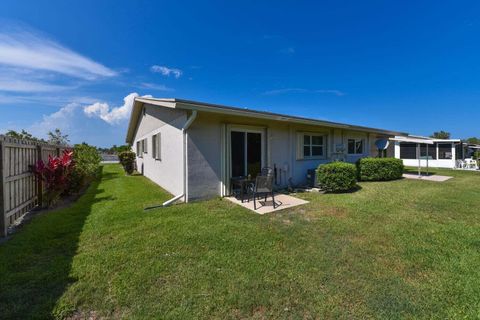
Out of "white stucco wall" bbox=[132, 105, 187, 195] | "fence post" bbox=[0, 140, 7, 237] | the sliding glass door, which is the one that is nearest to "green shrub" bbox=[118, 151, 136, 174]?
"white stucco wall" bbox=[132, 105, 187, 195]

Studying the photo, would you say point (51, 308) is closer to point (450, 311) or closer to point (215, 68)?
point (450, 311)

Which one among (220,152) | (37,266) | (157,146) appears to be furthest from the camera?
(157,146)

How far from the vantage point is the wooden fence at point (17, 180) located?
405 cm

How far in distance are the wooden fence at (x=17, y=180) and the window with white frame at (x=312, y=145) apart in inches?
354

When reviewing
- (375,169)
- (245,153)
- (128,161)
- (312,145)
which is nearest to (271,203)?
(245,153)

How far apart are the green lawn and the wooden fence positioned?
1.61 ft

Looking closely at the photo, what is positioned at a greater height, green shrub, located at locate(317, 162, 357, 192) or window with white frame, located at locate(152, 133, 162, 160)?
window with white frame, located at locate(152, 133, 162, 160)

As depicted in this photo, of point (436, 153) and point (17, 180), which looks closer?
point (17, 180)

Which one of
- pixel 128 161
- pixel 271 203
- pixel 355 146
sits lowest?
pixel 271 203

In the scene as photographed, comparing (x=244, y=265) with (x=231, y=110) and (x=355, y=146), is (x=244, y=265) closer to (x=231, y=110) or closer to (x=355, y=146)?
(x=231, y=110)

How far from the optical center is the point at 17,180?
484 centimetres

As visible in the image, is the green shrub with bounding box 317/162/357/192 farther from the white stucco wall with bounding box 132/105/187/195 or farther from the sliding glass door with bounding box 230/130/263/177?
the white stucco wall with bounding box 132/105/187/195

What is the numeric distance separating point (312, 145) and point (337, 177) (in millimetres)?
2883

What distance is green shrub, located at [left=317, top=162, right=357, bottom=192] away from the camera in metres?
7.68
